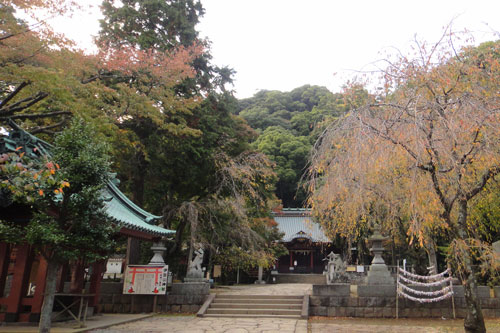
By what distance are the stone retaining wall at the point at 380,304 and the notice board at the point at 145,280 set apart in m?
4.78

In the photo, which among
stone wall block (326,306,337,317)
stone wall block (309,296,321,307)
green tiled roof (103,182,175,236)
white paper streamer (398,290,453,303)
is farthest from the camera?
stone wall block (309,296,321,307)

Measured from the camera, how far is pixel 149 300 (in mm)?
11164

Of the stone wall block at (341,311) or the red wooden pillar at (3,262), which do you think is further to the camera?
the stone wall block at (341,311)

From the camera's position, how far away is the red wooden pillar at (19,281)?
7.68 meters

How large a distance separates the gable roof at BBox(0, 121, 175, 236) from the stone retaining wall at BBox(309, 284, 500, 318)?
536cm

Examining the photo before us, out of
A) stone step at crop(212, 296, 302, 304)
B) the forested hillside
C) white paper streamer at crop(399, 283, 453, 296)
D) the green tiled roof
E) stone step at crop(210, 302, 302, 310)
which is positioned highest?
the forested hillside

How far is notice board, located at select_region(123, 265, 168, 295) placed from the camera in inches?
415

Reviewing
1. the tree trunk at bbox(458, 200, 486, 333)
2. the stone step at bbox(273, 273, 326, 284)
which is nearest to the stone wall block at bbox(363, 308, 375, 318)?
the tree trunk at bbox(458, 200, 486, 333)

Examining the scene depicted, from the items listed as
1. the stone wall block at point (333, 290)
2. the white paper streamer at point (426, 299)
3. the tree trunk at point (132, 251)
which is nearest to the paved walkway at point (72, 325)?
the tree trunk at point (132, 251)

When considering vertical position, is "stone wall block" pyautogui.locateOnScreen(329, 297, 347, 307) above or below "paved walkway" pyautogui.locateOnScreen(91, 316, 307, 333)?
above

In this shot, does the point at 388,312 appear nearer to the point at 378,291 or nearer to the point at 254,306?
the point at 378,291

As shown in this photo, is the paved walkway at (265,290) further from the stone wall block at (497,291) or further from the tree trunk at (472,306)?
the tree trunk at (472,306)

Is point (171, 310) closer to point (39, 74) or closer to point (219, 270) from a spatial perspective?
point (39, 74)

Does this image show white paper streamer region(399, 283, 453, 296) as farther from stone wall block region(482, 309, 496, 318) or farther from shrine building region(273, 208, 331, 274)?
shrine building region(273, 208, 331, 274)
